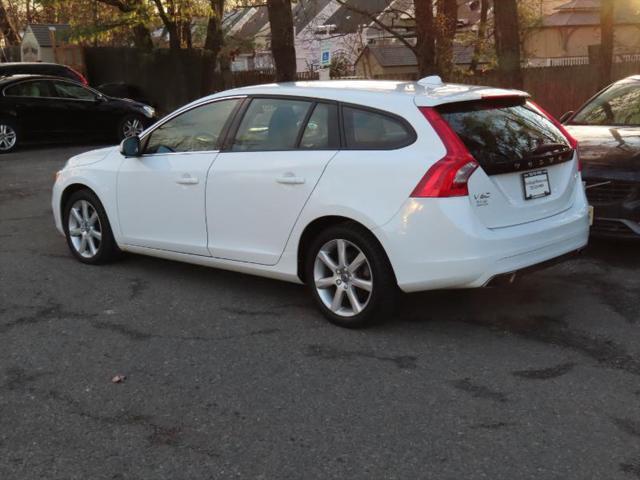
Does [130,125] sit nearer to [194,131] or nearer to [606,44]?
[606,44]

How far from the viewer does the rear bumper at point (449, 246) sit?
4.55 meters

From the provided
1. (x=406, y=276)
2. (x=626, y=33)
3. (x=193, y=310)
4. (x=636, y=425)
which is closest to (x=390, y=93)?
(x=406, y=276)

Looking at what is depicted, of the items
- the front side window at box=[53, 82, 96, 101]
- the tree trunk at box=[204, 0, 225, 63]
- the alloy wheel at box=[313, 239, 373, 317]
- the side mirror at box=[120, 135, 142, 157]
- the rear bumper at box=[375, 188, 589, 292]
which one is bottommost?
the alloy wheel at box=[313, 239, 373, 317]

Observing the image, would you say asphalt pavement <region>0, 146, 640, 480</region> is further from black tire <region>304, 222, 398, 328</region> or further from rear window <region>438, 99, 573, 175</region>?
rear window <region>438, 99, 573, 175</region>

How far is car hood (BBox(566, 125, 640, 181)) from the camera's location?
6.53 meters

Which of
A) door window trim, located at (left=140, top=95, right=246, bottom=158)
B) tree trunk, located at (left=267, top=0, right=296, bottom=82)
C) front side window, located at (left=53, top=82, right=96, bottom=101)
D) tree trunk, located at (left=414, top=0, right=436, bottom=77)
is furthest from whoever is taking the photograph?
front side window, located at (left=53, top=82, right=96, bottom=101)

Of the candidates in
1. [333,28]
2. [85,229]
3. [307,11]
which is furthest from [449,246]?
[333,28]

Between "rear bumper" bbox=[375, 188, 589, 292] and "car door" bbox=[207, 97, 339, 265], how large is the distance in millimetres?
751

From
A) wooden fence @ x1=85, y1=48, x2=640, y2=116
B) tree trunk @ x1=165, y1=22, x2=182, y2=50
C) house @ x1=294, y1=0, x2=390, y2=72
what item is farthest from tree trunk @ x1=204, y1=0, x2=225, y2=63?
house @ x1=294, y1=0, x2=390, y2=72

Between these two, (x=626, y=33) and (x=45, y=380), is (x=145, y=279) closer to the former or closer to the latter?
(x=45, y=380)

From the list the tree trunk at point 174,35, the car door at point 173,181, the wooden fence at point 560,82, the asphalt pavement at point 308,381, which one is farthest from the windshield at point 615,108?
the tree trunk at point 174,35

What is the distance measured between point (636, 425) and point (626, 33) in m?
40.6

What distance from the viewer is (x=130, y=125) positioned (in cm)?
1819

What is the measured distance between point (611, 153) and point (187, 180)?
365cm
